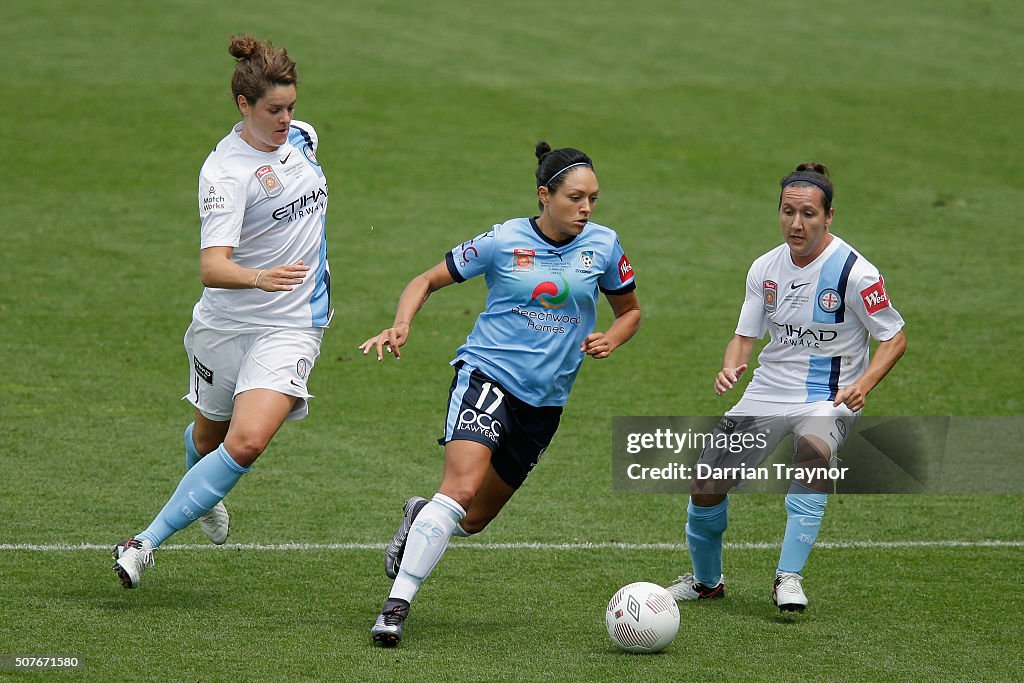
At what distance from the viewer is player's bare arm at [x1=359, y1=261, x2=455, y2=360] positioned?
5.25 m

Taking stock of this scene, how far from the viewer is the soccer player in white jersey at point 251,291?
218 inches

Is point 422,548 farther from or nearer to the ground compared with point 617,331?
nearer to the ground

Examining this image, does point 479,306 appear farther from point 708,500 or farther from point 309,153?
point 708,500

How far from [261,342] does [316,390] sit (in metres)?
3.95

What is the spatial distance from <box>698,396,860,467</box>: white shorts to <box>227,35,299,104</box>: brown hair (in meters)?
2.43

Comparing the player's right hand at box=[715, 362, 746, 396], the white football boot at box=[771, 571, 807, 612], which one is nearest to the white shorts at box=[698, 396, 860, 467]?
the player's right hand at box=[715, 362, 746, 396]

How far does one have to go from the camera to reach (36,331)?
35.5 ft

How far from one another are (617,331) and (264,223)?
1602mm

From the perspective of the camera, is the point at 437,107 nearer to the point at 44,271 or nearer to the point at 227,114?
the point at 227,114

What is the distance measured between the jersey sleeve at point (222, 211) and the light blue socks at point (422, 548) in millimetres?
1416

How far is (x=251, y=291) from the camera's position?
581cm

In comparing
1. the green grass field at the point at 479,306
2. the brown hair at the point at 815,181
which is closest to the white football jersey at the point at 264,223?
the green grass field at the point at 479,306

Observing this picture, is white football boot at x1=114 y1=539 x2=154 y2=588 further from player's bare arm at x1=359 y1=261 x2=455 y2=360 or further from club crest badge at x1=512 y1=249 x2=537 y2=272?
club crest badge at x1=512 y1=249 x2=537 y2=272

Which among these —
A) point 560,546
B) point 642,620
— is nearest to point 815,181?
point 642,620
